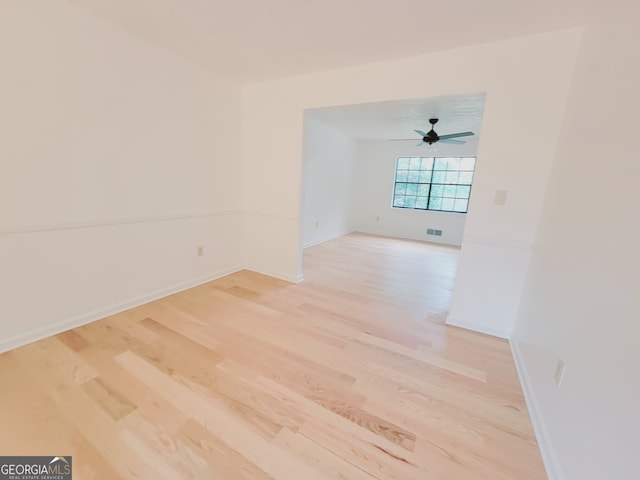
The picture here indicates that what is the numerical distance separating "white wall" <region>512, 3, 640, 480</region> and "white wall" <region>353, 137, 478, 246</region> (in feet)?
14.7

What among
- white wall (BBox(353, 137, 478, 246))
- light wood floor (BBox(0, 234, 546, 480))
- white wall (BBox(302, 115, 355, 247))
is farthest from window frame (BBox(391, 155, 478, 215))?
light wood floor (BBox(0, 234, 546, 480))

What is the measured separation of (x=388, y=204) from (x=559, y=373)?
5728 mm

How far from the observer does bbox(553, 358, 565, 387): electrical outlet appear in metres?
1.29

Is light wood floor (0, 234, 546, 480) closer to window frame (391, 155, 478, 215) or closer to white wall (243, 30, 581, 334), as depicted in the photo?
white wall (243, 30, 581, 334)

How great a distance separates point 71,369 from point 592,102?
3543mm

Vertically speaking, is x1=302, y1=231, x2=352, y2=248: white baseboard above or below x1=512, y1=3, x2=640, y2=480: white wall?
below

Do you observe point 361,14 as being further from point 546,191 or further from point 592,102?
point 546,191

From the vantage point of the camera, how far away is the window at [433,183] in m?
6.03

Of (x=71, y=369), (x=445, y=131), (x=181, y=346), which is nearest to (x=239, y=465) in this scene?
(x=181, y=346)

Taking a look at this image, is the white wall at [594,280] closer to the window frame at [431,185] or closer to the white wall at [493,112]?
the white wall at [493,112]

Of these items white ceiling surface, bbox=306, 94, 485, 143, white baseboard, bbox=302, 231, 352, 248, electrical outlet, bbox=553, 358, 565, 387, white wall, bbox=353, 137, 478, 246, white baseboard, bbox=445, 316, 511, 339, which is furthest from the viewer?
white wall, bbox=353, 137, 478, 246

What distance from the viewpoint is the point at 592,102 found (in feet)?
4.89

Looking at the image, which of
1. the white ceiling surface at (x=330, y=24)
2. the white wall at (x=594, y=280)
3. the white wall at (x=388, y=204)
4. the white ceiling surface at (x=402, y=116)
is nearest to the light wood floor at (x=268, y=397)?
the white wall at (x=594, y=280)

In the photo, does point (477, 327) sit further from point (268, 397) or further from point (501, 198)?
point (268, 397)
